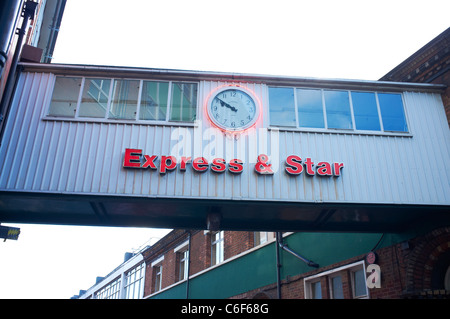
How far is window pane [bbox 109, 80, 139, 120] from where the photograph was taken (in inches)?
385

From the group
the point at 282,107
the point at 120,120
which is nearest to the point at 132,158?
the point at 120,120

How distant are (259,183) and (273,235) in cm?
658

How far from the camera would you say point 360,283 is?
12.0m

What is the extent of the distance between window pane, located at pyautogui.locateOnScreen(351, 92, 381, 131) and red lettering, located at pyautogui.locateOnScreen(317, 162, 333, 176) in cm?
134

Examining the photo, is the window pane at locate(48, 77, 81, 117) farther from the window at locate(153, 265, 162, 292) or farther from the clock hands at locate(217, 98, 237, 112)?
the window at locate(153, 265, 162, 292)

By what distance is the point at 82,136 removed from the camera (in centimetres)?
938

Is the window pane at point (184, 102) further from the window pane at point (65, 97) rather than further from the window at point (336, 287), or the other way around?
the window at point (336, 287)

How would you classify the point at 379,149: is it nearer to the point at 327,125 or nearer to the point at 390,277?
the point at 327,125

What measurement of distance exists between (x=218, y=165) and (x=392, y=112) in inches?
177

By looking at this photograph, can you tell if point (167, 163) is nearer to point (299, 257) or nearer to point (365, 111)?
point (365, 111)

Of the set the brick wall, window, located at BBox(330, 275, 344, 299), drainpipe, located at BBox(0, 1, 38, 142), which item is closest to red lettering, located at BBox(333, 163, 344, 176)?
the brick wall

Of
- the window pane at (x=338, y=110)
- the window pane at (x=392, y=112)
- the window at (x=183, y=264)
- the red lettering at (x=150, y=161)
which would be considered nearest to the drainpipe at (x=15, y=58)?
the red lettering at (x=150, y=161)
